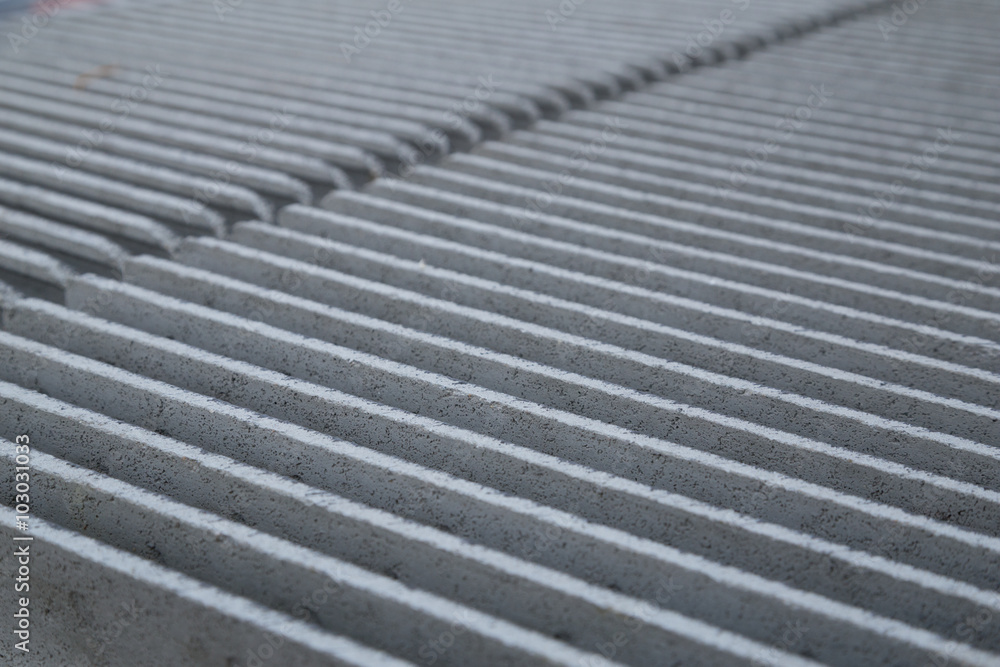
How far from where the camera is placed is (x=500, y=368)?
184 cm

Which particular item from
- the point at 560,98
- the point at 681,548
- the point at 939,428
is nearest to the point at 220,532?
the point at 681,548

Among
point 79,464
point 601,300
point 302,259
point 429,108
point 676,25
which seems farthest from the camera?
point 676,25

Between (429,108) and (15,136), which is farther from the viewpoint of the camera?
(429,108)

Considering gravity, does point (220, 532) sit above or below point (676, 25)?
below

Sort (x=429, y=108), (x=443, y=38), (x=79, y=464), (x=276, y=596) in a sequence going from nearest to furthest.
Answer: (x=276, y=596)
(x=79, y=464)
(x=429, y=108)
(x=443, y=38)

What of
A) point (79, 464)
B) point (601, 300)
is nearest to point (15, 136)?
point (79, 464)

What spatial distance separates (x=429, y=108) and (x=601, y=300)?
4.23ft

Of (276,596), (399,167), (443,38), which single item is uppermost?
(443,38)

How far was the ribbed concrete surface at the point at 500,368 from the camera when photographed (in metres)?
1.36

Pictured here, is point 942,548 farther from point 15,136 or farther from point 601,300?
point 15,136

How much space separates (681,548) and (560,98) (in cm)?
211

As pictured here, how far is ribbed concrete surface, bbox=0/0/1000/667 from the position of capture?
1.36 meters

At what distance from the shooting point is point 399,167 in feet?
9.20

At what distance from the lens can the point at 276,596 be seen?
1.38 metres
